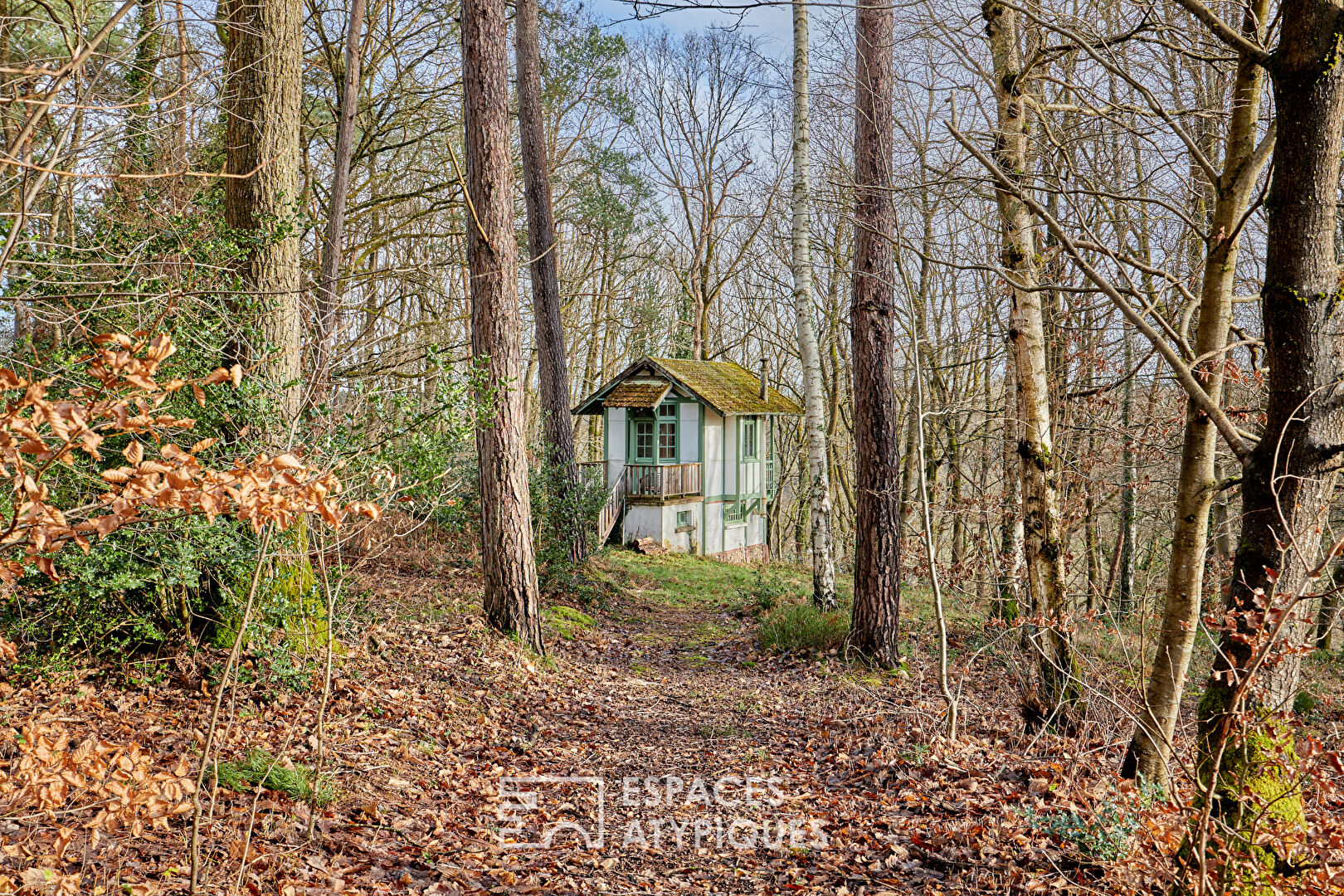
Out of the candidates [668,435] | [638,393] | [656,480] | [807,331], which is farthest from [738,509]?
[807,331]

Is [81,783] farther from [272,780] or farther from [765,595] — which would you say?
[765,595]

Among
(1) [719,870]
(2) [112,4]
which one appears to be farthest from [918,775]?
(2) [112,4]

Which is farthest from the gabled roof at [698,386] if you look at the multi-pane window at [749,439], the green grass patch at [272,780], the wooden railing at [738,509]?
the green grass patch at [272,780]

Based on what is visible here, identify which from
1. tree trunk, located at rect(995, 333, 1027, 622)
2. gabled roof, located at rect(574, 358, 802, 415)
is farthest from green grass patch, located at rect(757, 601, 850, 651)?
gabled roof, located at rect(574, 358, 802, 415)

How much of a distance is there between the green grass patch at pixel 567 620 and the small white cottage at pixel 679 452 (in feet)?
23.1

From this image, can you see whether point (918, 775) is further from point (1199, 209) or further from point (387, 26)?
point (387, 26)

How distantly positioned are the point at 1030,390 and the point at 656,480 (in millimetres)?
14145

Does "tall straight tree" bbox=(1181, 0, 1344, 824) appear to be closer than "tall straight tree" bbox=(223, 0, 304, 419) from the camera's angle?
Yes

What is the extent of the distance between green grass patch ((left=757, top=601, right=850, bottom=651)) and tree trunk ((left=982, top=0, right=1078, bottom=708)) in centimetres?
339

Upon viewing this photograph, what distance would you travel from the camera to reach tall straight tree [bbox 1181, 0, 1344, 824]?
2959 millimetres

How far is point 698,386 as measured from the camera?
804 inches

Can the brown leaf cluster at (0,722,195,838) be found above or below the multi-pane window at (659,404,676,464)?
below

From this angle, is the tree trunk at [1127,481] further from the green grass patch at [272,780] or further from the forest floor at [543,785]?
the green grass patch at [272,780]

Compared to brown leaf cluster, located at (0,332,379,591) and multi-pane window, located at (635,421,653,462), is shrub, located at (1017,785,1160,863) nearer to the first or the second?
brown leaf cluster, located at (0,332,379,591)
